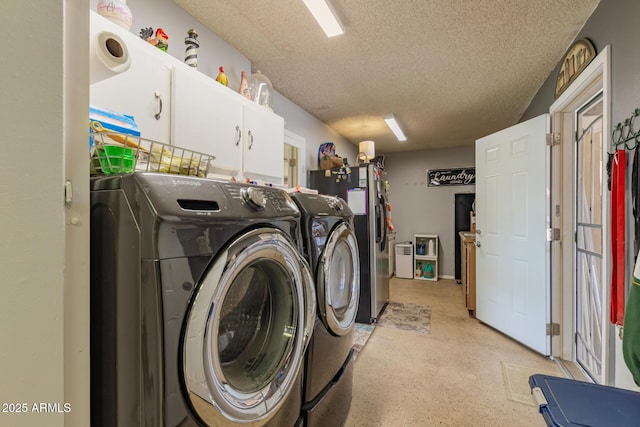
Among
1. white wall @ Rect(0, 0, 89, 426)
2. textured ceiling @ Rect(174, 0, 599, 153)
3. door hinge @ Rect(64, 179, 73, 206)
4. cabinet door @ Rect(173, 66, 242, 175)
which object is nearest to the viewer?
white wall @ Rect(0, 0, 89, 426)

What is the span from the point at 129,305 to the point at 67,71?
0.51m

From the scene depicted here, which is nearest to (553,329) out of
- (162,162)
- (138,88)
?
(162,162)

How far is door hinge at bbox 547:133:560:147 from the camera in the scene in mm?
2369

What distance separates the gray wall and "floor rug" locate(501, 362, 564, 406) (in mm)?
3265

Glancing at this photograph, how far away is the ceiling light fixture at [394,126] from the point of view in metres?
3.67

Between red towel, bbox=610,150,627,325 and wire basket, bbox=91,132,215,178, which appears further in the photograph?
red towel, bbox=610,150,627,325

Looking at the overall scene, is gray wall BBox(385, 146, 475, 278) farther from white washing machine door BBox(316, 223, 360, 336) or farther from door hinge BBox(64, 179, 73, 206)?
door hinge BBox(64, 179, 73, 206)

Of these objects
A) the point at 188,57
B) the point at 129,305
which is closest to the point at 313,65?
the point at 188,57

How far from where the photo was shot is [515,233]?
8.80 feet

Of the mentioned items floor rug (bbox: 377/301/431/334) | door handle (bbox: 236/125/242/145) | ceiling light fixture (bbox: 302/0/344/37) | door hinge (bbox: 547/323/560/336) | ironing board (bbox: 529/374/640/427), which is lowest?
floor rug (bbox: 377/301/431/334)

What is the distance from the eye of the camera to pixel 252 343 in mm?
1075

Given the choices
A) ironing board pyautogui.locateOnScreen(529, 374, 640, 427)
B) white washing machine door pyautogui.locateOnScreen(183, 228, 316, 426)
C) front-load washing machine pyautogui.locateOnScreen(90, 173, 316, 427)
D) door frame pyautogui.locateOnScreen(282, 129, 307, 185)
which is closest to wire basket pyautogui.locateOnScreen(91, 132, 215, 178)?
front-load washing machine pyautogui.locateOnScreen(90, 173, 316, 427)

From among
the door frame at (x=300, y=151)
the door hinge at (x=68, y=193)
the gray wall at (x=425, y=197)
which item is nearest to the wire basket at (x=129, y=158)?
the door hinge at (x=68, y=193)

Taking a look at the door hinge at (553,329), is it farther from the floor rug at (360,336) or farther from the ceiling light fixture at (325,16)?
the ceiling light fixture at (325,16)
